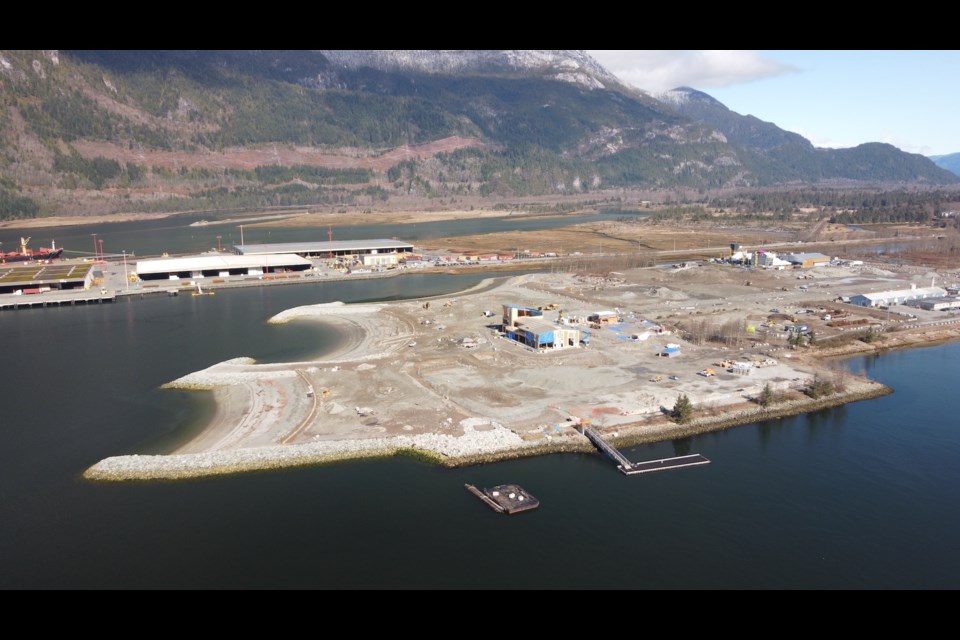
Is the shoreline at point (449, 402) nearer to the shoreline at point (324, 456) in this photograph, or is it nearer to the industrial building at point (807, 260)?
the shoreline at point (324, 456)

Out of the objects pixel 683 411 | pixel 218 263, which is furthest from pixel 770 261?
pixel 218 263

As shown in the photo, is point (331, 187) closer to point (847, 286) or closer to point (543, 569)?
point (847, 286)

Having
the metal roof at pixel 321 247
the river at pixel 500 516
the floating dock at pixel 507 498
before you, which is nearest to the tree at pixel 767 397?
the river at pixel 500 516

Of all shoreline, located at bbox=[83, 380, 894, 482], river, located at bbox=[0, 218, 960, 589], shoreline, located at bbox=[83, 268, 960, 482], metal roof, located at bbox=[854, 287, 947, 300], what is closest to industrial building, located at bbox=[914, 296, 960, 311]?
metal roof, located at bbox=[854, 287, 947, 300]

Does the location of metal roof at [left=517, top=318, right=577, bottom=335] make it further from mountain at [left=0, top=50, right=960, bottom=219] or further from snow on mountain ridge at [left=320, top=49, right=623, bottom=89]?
snow on mountain ridge at [left=320, top=49, right=623, bottom=89]

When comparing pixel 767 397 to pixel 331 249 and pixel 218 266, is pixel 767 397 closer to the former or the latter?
pixel 218 266

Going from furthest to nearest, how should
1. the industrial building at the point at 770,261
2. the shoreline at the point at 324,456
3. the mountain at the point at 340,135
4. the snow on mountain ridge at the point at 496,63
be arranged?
the snow on mountain ridge at the point at 496,63, the mountain at the point at 340,135, the industrial building at the point at 770,261, the shoreline at the point at 324,456
